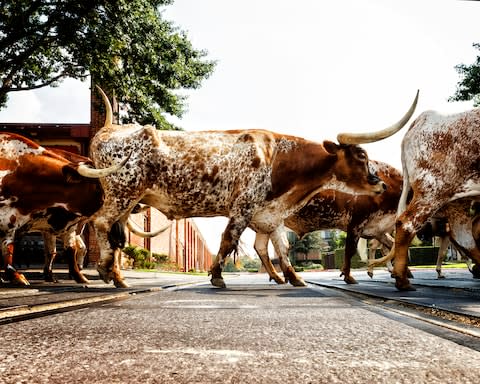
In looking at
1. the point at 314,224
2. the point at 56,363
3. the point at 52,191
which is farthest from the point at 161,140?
the point at 56,363

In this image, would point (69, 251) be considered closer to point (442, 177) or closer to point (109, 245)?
point (109, 245)

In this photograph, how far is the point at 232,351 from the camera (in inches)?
51.9

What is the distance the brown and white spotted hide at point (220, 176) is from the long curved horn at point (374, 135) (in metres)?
0.22

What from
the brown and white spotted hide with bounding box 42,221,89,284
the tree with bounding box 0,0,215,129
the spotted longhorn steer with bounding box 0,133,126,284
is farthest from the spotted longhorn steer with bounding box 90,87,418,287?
the tree with bounding box 0,0,215,129

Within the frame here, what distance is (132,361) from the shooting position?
3.84 feet

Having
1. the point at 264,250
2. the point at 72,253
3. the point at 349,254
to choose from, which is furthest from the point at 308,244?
the point at 72,253

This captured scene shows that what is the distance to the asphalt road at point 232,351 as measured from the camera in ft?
3.35

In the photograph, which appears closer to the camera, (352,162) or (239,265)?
(352,162)

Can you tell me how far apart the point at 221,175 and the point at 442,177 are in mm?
2600

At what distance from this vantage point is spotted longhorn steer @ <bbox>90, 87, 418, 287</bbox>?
568 cm

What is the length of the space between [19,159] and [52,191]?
58 centimetres

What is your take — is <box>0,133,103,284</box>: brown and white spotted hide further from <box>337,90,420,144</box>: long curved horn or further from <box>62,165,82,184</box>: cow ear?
<box>337,90,420,144</box>: long curved horn

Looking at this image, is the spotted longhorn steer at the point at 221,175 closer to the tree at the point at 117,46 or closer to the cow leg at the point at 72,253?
the cow leg at the point at 72,253

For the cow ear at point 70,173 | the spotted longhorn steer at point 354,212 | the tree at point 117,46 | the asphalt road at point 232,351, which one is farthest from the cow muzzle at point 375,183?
the tree at point 117,46
